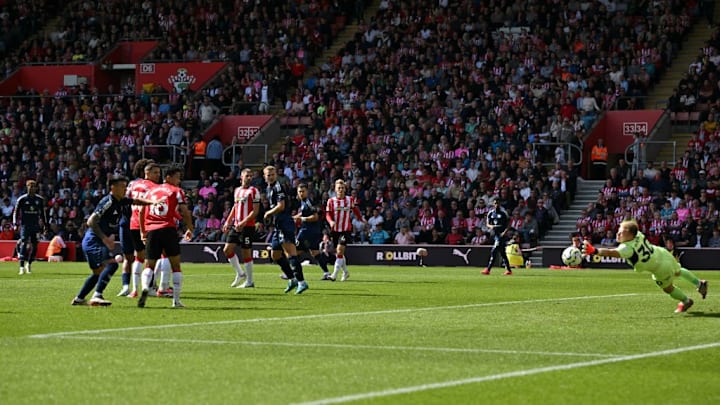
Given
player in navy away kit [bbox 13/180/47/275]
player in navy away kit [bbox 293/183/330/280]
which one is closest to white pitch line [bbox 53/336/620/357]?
player in navy away kit [bbox 293/183/330/280]

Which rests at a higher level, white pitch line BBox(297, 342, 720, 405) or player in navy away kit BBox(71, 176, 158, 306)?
player in navy away kit BBox(71, 176, 158, 306)

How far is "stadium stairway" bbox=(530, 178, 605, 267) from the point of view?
39.9 meters

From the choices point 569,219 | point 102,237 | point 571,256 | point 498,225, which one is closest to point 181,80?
point 569,219

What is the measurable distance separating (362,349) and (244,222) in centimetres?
1167

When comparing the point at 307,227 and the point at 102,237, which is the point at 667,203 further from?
the point at 102,237

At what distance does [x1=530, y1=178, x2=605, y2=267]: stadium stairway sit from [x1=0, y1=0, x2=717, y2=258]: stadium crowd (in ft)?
1.23

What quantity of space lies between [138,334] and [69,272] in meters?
18.3

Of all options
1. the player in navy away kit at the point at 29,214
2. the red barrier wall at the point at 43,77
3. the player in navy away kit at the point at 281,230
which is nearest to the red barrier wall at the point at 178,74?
the red barrier wall at the point at 43,77

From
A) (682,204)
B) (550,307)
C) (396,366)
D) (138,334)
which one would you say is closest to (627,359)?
(396,366)

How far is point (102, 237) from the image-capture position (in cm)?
1805

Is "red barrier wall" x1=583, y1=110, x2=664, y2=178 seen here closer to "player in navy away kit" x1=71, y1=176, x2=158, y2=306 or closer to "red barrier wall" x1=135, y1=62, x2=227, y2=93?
"red barrier wall" x1=135, y1=62, x2=227, y2=93

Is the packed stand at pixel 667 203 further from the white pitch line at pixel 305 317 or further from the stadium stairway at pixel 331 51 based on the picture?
the white pitch line at pixel 305 317

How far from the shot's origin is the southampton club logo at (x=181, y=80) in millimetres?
54750

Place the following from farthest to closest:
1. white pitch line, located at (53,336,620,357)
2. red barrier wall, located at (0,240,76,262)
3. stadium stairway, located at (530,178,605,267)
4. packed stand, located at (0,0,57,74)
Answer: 1. packed stand, located at (0,0,57,74)
2. red barrier wall, located at (0,240,76,262)
3. stadium stairway, located at (530,178,605,267)
4. white pitch line, located at (53,336,620,357)
